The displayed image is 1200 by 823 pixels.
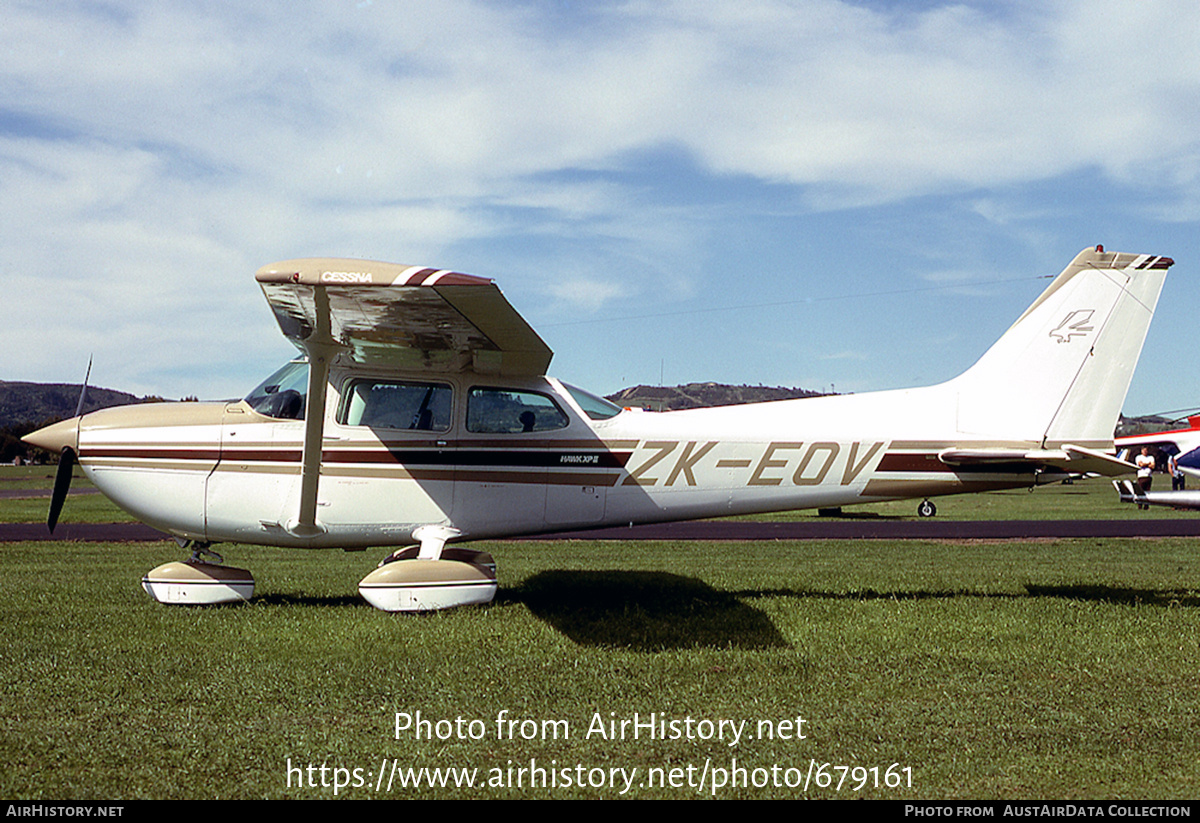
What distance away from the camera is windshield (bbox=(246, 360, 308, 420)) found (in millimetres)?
8039

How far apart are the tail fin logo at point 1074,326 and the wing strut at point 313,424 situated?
708 cm

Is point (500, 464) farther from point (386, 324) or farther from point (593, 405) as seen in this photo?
point (386, 324)

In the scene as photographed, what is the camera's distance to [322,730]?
463 centimetres

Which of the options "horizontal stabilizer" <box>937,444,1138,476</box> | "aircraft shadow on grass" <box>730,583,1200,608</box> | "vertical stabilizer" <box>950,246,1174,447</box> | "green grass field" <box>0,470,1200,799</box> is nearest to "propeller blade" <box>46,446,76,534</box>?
"green grass field" <box>0,470,1200,799</box>

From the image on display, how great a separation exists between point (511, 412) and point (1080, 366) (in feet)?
18.8

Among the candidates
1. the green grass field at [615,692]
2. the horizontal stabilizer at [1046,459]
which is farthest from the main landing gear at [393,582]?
the horizontal stabilizer at [1046,459]

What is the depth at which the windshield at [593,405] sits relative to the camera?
8391mm

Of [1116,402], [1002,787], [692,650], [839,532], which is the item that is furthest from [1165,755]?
[839,532]

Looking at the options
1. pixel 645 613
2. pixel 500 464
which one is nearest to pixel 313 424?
pixel 500 464

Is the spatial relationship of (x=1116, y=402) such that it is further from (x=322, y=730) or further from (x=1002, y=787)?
(x=322, y=730)

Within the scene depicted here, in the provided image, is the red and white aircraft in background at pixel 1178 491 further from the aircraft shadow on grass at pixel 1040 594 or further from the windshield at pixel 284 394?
the windshield at pixel 284 394

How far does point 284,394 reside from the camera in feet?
26.7

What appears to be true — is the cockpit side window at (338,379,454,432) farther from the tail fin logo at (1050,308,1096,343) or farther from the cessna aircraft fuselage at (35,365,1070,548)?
the tail fin logo at (1050,308,1096,343)

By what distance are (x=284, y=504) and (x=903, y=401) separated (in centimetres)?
617
